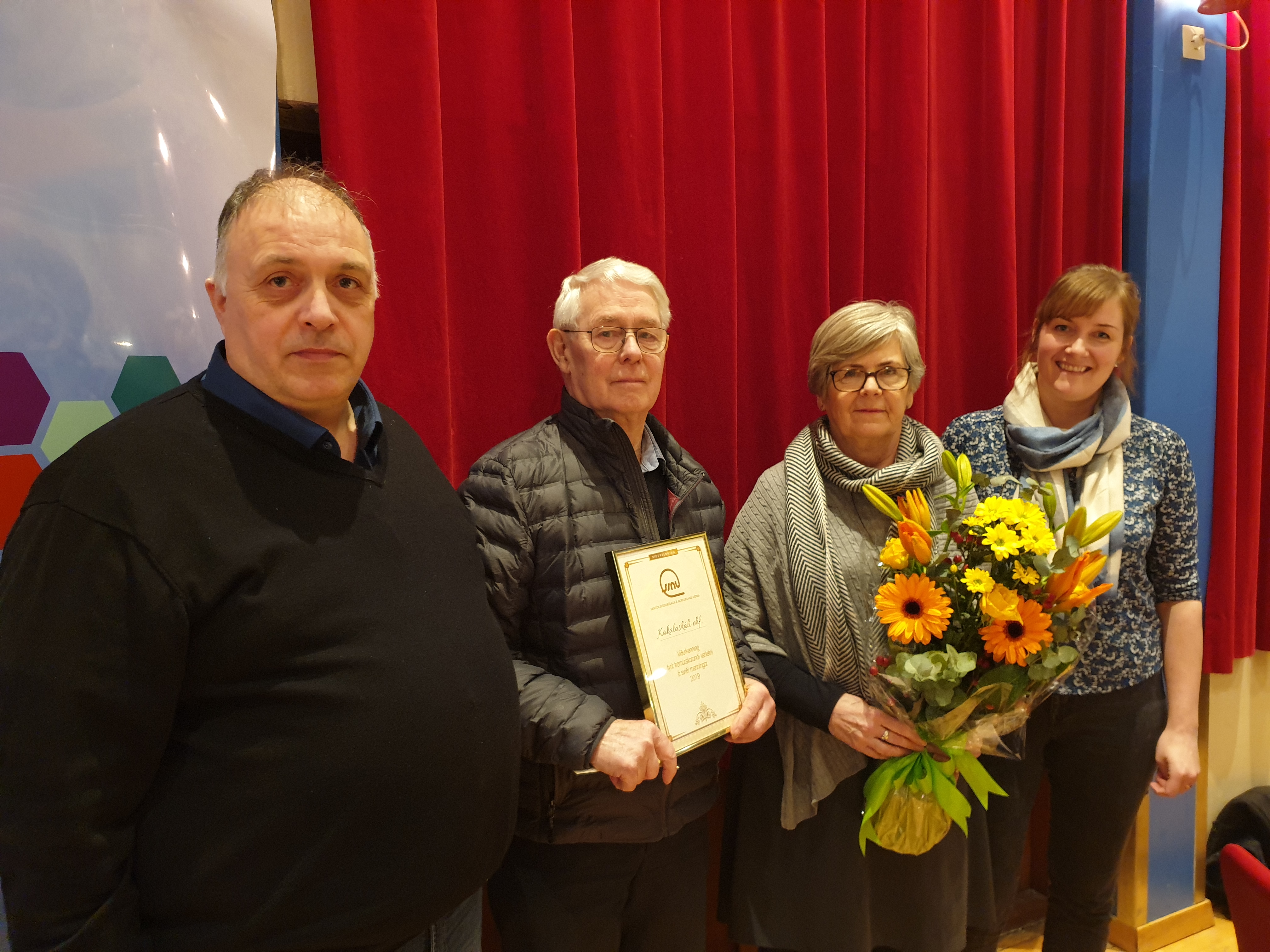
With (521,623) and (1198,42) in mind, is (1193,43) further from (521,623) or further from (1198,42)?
(521,623)

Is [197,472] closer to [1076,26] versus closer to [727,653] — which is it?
[727,653]

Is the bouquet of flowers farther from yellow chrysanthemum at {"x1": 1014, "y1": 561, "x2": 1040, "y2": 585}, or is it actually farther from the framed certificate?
the framed certificate

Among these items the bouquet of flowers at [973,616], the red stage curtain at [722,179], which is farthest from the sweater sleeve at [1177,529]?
the bouquet of flowers at [973,616]

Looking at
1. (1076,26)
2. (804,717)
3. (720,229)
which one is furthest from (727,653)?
(1076,26)

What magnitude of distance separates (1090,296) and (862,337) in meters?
0.69

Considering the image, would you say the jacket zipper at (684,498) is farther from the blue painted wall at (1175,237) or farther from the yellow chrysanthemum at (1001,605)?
the blue painted wall at (1175,237)

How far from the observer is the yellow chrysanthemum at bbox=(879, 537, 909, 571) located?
1384 millimetres

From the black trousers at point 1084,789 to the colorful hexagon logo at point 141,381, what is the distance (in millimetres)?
2064

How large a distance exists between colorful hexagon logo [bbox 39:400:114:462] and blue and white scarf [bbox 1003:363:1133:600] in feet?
6.53

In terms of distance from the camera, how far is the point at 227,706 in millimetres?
957

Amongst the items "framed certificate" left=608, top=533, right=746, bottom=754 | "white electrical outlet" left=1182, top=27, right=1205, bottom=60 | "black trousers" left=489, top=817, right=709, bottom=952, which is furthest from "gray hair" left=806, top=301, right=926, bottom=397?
"white electrical outlet" left=1182, top=27, right=1205, bottom=60

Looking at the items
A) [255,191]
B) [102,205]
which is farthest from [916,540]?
[102,205]

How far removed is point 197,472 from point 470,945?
3.01 feet

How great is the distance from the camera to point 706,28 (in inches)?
75.0
